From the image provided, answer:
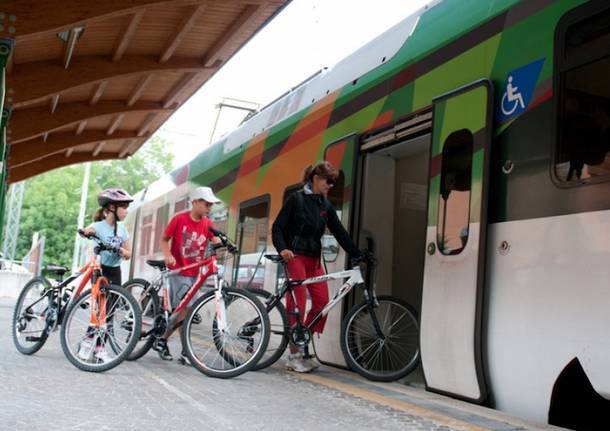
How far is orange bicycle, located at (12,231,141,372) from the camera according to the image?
17.7ft

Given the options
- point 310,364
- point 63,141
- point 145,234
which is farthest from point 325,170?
point 63,141

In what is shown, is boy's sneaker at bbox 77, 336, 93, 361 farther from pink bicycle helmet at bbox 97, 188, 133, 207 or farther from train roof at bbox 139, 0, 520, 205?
train roof at bbox 139, 0, 520, 205

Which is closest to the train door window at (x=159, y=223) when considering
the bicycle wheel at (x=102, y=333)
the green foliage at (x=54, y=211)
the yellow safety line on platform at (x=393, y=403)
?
the bicycle wheel at (x=102, y=333)

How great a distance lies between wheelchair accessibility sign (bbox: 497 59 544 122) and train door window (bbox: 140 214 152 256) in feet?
35.6

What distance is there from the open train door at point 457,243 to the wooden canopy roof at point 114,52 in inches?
202

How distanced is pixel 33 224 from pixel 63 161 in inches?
1303

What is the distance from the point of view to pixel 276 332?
5.94m

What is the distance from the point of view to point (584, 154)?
3.62 meters

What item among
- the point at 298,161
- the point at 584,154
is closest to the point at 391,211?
the point at 298,161

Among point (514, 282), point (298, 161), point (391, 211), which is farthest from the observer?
point (298, 161)

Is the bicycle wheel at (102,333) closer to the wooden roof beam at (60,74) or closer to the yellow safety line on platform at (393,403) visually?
the yellow safety line on platform at (393,403)

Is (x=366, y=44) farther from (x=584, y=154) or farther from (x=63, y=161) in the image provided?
(x=63, y=161)

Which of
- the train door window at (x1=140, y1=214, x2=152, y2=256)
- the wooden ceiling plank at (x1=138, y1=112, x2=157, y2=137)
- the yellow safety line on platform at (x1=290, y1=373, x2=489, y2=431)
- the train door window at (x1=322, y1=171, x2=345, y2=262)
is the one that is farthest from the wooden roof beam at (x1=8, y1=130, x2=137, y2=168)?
the yellow safety line on platform at (x1=290, y1=373, x2=489, y2=431)

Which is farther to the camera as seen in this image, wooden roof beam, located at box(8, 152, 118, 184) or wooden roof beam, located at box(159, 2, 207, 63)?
wooden roof beam, located at box(8, 152, 118, 184)
